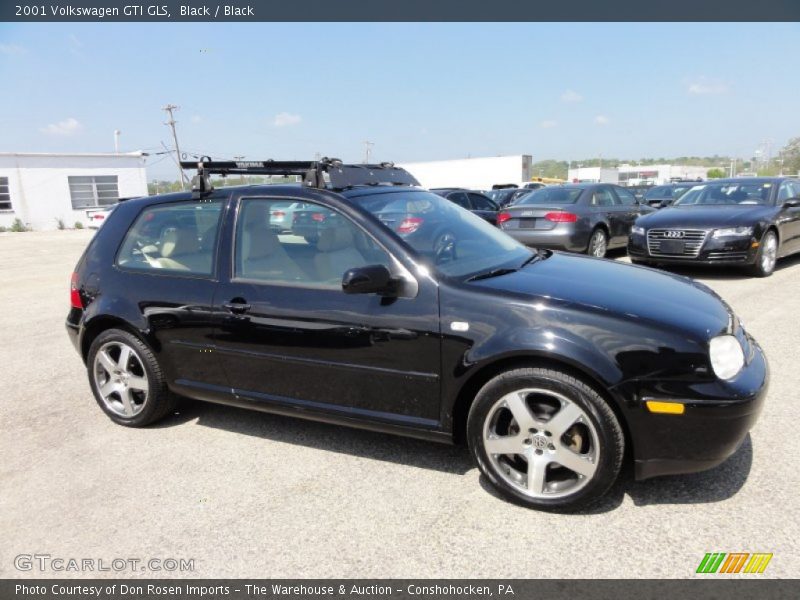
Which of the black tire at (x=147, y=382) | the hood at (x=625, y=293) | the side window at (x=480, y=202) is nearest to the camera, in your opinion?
the hood at (x=625, y=293)

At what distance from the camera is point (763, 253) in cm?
852

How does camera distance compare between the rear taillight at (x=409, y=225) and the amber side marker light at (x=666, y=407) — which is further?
the rear taillight at (x=409, y=225)

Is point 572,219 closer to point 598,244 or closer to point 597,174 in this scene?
point 598,244

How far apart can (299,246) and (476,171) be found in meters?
50.7

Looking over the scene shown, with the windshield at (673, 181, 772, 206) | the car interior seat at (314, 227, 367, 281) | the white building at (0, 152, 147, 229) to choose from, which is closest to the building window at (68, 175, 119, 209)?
the white building at (0, 152, 147, 229)

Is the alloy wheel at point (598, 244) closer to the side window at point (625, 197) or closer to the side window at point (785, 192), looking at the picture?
the side window at point (625, 197)

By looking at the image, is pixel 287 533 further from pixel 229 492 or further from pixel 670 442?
pixel 670 442

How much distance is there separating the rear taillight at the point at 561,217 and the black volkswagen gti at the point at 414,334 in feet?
20.5

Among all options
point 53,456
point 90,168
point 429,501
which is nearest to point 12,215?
point 90,168

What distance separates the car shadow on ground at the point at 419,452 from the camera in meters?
2.90

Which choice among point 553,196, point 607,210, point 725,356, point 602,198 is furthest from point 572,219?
point 725,356

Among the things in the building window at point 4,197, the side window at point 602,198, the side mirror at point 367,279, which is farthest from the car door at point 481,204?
the building window at point 4,197

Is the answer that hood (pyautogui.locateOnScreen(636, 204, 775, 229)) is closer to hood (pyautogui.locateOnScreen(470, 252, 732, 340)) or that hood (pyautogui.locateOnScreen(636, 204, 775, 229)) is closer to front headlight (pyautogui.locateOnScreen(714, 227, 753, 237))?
front headlight (pyautogui.locateOnScreen(714, 227, 753, 237))

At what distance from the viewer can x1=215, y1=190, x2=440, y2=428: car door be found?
3.01 meters
